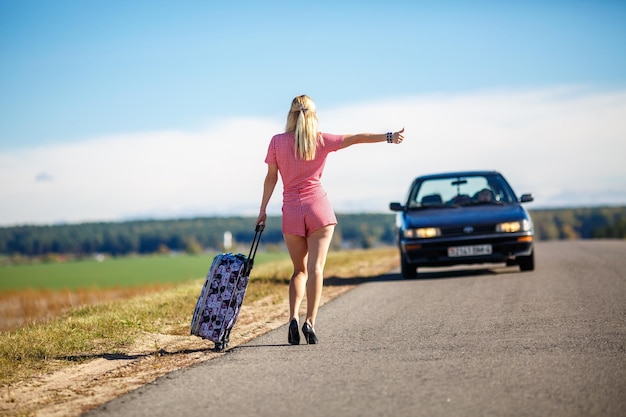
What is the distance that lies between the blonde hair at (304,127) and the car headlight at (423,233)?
296 inches

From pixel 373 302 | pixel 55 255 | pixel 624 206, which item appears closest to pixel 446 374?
pixel 373 302

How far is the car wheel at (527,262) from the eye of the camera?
50.6 feet

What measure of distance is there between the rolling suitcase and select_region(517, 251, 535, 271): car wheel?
27.6ft

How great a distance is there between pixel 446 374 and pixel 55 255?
94.8 meters

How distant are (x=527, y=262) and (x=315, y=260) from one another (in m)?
8.44

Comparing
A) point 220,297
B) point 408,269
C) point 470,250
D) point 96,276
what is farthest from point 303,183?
point 96,276

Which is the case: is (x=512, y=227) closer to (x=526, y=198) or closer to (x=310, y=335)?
(x=526, y=198)

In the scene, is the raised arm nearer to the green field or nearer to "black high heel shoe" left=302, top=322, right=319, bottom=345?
"black high heel shoe" left=302, top=322, right=319, bottom=345

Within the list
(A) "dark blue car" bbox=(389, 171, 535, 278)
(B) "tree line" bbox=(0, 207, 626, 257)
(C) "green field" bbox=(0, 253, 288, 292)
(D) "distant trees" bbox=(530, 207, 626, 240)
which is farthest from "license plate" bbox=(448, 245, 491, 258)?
(D) "distant trees" bbox=(530, 207, 626, 240)

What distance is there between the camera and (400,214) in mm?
16188

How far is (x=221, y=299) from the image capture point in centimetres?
800

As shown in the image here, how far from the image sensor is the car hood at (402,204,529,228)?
1498 centimetres

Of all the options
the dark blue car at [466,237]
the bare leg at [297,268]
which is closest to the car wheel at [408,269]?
the dark blue car at [466,237]

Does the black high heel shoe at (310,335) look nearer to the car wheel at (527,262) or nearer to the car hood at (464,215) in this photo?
the car hood at (464,215)
